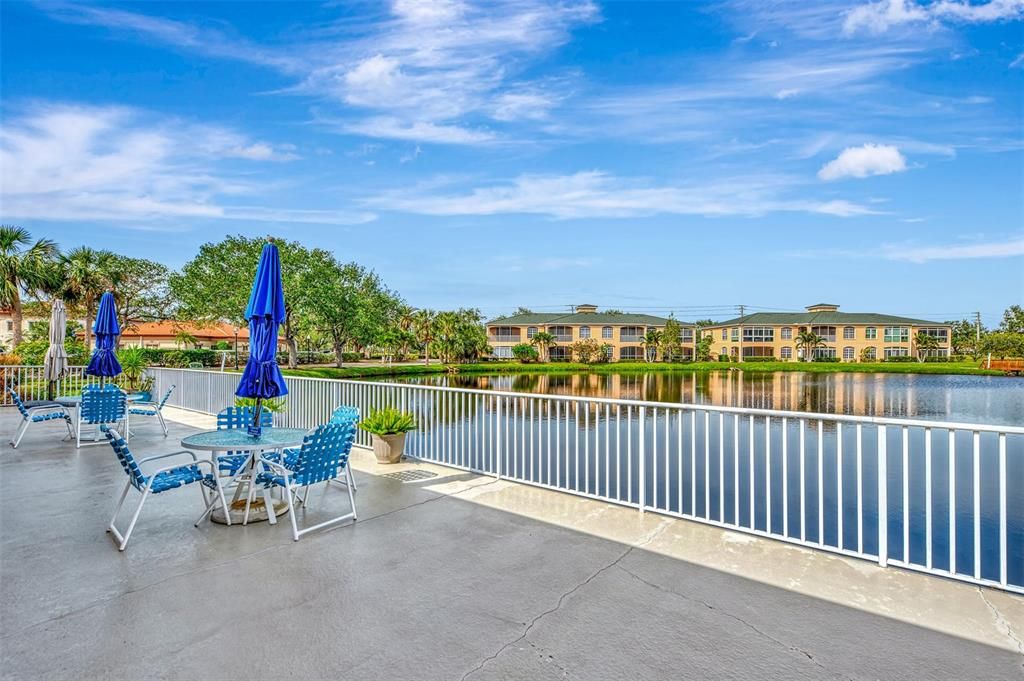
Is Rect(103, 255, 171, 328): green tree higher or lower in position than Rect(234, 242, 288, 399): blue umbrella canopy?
higher

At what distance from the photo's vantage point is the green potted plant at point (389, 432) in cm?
638

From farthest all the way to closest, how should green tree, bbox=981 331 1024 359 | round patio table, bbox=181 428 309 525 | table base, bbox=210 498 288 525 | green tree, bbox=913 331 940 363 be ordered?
green tree, bbox=913 331 940 363
green tree, bbox=981 331 1024 359
table base, bbox=210 498 288 525
round patio table, bbox=181 428 309 525

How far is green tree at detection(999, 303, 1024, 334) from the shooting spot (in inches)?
2258

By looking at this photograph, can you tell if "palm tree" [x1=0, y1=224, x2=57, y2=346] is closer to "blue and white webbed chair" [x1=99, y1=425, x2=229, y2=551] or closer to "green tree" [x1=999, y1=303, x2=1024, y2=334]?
"blue and white webbed chair" [x1=99, y1=425, x2=229, y2=551]

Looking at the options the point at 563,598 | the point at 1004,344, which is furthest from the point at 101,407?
the point at 1004,344

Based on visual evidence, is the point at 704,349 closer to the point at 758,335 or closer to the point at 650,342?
the point at 758,335

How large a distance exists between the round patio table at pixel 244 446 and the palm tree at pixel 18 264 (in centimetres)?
2448

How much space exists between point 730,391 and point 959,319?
234ft

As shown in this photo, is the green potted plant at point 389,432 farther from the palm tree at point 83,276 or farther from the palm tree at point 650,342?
the palm tree at point 650,342

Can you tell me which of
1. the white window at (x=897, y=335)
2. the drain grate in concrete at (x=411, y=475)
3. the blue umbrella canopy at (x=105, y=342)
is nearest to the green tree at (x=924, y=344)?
the white window at (x=897, y=335)

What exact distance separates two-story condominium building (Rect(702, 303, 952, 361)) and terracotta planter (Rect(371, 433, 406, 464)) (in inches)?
2733

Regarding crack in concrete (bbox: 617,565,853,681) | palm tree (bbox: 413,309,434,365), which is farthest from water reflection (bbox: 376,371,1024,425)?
crack in concrete (bbox: 617,565,853,681)

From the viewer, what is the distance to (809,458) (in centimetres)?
1404

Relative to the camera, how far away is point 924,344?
207 feet
